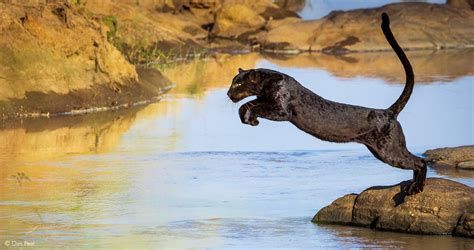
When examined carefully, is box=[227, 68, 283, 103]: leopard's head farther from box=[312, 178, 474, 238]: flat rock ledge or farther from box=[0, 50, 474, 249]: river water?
box=[312, 178, 474, 238]: flat rock ledge

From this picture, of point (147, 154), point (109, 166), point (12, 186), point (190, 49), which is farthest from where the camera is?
point (190, 49)

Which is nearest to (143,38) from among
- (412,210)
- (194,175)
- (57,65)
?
(57,65)

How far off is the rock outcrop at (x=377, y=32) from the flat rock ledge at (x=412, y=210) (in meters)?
34.5

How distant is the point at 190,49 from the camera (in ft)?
140

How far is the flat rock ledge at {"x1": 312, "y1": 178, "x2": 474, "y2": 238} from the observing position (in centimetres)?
1088

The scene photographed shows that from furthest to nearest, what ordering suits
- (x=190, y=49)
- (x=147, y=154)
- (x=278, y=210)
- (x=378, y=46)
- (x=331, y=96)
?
(x=378, y=46)
(x=190, y=49)
(x=331, y=96)
(x=147, y=154)
(x=278, y=210)

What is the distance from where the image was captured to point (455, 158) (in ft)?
50.9

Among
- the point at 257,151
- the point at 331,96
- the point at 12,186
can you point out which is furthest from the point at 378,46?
the point at 12,186

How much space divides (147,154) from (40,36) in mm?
6396

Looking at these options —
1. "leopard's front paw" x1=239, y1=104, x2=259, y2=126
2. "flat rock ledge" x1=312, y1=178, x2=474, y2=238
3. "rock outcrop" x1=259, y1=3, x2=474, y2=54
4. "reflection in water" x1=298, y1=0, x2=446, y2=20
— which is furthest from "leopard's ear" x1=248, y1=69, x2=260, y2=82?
"reflection in water" x1=298, y1=0, x2=446, y2=20

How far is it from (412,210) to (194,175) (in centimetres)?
461

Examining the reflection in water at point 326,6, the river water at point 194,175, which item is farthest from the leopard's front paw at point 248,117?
the reflection in water at point 326,6

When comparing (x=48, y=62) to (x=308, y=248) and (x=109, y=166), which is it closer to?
(x=109, y=166)

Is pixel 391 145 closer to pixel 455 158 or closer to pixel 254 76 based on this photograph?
pixel 254 76
